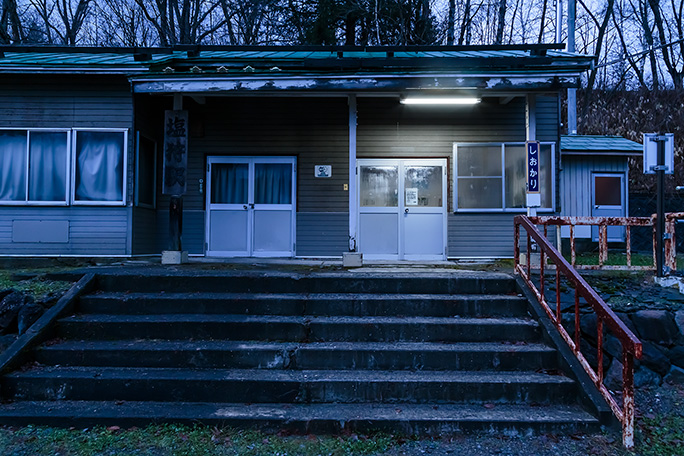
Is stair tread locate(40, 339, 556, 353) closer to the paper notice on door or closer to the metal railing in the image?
the metal railing

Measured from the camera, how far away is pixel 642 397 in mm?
4266

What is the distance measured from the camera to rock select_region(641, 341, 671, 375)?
181 inches

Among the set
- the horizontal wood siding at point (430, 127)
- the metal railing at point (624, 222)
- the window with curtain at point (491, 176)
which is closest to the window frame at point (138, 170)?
the horizontal wood siding at point (430, 127)

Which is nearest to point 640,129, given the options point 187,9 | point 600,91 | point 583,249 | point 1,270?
point 600,91

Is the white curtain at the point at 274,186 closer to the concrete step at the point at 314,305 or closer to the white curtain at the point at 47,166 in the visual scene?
the white curtain at the point at 47,166

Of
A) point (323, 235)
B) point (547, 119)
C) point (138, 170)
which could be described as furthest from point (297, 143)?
point (547, 119)

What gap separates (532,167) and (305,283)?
3890 mm

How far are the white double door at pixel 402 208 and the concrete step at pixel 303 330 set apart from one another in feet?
13.0

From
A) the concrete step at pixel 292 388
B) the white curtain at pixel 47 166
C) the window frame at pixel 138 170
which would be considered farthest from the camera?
the window frame at pixel 138 170

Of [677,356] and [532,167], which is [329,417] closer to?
[677,356]

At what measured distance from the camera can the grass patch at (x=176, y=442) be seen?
3354 mm

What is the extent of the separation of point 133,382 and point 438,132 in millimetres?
6961

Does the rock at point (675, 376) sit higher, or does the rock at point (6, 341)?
the rock at point (6, 341)

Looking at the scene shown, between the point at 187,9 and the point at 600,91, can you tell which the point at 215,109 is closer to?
the point at 187,9
